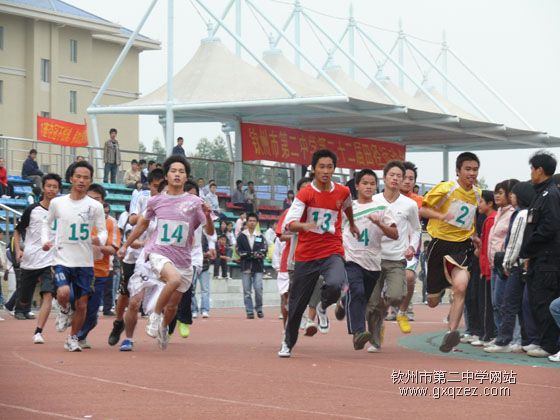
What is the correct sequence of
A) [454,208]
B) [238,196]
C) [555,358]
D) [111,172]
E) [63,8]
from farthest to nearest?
[63,8]
[238,196]
[111,172]
[454,208]
[555,358]

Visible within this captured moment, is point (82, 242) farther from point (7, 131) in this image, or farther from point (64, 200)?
point (7, 131)

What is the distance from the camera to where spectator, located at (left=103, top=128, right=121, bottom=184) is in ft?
108

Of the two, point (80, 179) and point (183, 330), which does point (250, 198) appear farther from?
point (80, 179)

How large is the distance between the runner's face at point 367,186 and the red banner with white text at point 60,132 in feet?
86.7

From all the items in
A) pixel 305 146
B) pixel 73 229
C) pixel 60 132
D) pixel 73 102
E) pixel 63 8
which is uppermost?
pixel 63 8

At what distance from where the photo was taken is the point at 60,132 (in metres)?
41.2

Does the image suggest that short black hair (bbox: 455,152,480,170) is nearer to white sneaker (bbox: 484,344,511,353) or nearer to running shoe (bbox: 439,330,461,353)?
running shoe (bbox: 439,330,461,353)

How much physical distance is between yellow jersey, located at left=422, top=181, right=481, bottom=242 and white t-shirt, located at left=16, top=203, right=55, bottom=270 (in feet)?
19.3

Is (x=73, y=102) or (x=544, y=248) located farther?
(x=73, y=102)

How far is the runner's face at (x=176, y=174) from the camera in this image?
43.9ft

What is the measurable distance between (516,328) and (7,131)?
2027 inches

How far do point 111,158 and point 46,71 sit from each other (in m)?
33.8

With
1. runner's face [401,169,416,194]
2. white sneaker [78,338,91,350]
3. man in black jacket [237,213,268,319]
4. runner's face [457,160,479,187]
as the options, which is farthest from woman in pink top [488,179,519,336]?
man in black jacket [237,213,268,319]

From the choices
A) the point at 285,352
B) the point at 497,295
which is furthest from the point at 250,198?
the point at 285,352
